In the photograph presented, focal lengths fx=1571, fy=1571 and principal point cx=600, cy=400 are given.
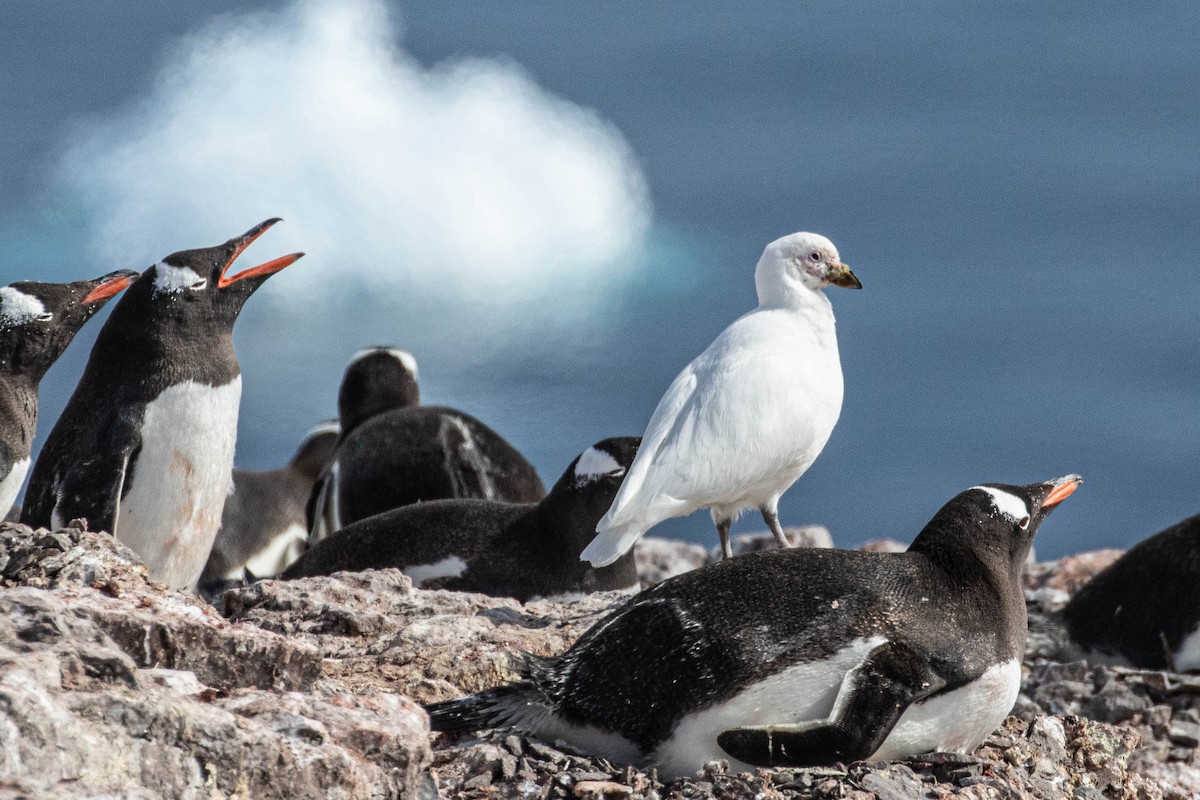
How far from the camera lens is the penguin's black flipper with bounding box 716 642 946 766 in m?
4.52

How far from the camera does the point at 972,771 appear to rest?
15.5 ft

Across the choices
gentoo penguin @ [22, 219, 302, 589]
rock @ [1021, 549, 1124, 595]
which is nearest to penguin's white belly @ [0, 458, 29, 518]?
gentoo penguin @ [22, 219, 302, 589]

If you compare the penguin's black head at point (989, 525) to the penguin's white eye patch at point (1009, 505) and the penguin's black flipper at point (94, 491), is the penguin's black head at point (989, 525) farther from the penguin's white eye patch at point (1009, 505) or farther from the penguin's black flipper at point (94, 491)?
the penguin's black flipper at point (94, 491)

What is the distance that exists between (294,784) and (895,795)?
6.01ft

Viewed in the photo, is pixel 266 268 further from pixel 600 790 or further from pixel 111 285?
pixel 600 790

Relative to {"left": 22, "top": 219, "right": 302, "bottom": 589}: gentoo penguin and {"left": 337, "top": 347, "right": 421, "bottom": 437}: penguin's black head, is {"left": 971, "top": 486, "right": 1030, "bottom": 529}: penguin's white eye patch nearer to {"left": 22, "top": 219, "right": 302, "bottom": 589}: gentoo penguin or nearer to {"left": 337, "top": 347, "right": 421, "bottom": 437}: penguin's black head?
{"left": 22, "top": 219, "right": 302, "bottom": 589}: gentoo penguin

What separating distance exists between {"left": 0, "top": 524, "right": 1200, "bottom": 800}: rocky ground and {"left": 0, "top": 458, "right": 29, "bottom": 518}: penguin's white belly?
3.20ft

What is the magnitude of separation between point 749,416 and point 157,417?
277 centimetres

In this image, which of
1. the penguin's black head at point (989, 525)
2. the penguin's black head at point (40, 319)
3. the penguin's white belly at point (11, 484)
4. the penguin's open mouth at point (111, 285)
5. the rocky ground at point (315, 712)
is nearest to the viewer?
the rocky ground at point (315, 712)

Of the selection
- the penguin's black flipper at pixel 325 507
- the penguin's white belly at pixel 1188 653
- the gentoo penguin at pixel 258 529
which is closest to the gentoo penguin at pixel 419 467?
the penguin's black flipper at pixel 325 507

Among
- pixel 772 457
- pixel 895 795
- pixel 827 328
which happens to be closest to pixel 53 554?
pixel 895 795

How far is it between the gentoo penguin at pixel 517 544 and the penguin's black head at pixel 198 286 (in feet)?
5.16

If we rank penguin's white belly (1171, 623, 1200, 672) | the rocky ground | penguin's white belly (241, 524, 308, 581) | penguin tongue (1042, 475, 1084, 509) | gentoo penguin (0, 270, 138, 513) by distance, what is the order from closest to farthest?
the rocky ground, penguin tongue (1042, 475, 1084, 509), gentoo penguin (0, 270, 138, 513), penguin's white belly (1171, 623, 1200, 672), penguin's white belly (241, 524, 308, 581)

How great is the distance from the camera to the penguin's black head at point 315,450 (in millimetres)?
15859
